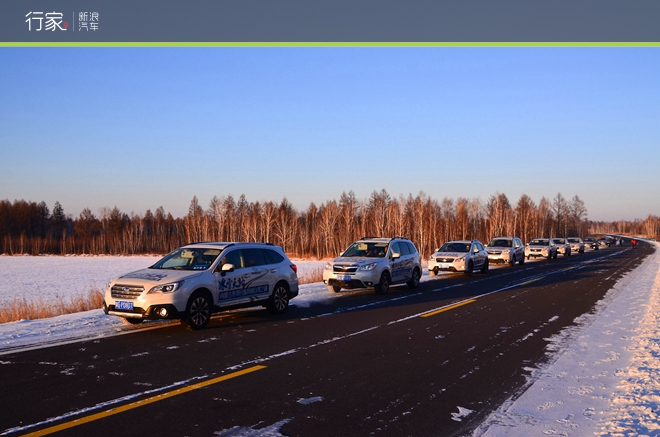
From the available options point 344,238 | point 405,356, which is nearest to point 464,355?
point 405,356

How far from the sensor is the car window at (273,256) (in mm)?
13461

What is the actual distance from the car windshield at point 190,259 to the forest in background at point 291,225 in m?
72.6

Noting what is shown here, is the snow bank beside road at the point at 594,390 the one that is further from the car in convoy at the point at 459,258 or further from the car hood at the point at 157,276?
the car in convoy at the point at 459,258

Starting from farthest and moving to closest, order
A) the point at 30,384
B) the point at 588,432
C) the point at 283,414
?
the point at 30,384 < the point at 283,414 < the point at 588,432

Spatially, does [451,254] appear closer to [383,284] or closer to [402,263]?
[402,263]

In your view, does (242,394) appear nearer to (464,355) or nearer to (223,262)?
(464,355)

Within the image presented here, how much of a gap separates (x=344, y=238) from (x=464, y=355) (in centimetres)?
8714

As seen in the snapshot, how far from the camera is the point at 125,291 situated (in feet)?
35.0

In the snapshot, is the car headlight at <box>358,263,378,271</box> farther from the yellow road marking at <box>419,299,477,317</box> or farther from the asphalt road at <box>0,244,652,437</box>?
the asphalt road at <box>0,244,652,437</box>

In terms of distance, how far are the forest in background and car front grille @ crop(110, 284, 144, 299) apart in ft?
243

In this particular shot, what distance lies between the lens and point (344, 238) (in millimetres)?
95938

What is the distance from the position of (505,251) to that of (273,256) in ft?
82.5

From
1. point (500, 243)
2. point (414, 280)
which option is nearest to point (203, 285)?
point (414, 280)

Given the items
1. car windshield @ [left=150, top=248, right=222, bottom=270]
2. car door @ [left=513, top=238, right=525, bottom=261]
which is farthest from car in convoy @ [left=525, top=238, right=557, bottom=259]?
car windshield @ [left=150, top=248, right=222, bottom=270]
